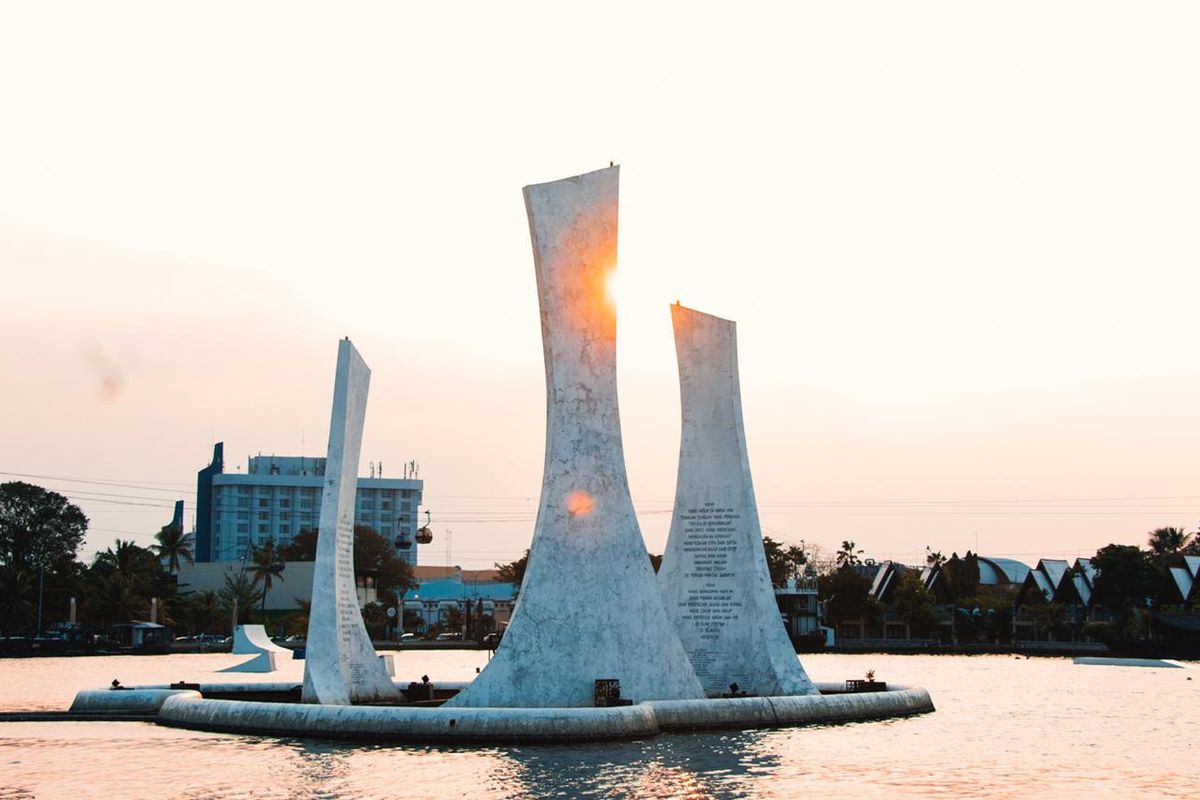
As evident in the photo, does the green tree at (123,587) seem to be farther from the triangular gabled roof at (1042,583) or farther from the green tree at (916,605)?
the triangular gabled roof at (1042,583)

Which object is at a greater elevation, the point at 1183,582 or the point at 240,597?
the point at 240,597

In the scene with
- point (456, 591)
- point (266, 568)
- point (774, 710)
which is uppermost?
point (266, 568)

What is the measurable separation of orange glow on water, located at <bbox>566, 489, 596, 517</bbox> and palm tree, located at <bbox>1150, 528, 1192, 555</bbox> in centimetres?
11058

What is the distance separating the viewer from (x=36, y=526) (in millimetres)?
110000

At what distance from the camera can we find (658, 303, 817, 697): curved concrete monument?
35.2m

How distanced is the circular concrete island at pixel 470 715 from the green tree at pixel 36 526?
79.1 meters

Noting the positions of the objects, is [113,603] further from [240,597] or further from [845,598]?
[845,598]

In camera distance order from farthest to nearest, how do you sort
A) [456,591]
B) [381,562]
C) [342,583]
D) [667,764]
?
[381,562] → [456,591] → [342,583] → [667,764]

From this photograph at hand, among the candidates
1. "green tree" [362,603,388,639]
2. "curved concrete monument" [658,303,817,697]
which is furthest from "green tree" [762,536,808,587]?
"curved concrete monument" [658,303,817,697]

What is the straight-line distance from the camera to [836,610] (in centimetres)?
10750

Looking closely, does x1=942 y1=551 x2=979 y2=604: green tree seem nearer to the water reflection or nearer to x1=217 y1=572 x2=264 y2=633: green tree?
x1=217 y1=572 x2=264 y2=633: green tree

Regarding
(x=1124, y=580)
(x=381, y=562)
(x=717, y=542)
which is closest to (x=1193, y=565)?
(x=1124, y=580)

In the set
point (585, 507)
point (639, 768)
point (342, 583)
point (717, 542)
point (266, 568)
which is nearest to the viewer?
point (639, 768)

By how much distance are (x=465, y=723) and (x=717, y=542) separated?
11.5 metres
